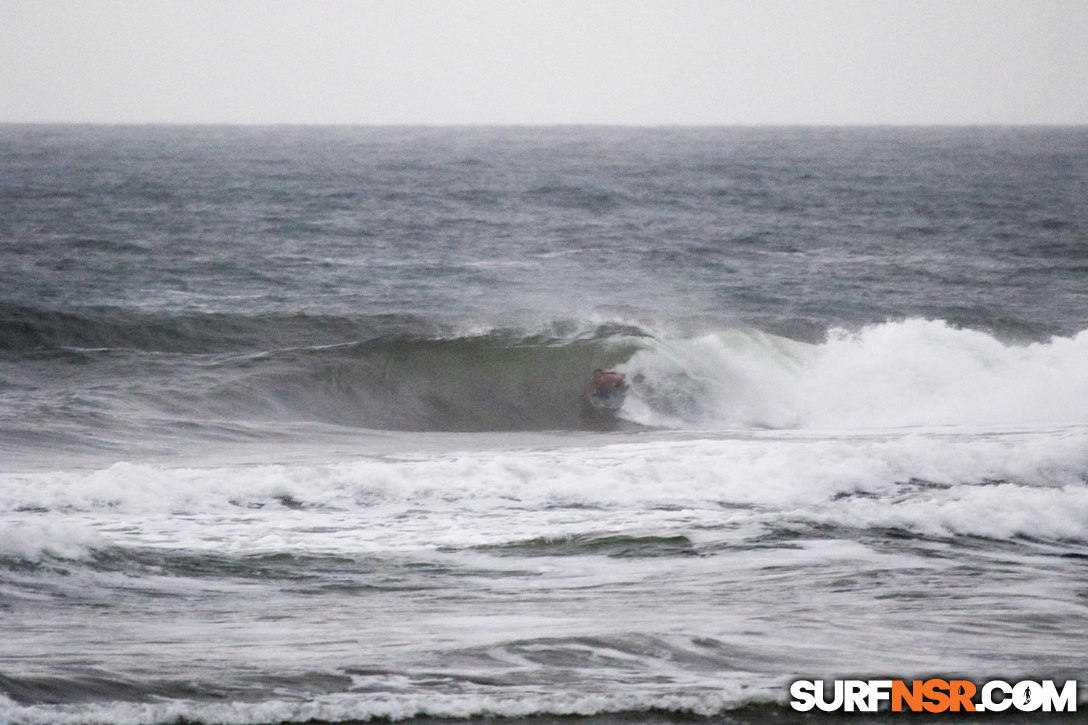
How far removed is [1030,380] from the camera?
647 inches

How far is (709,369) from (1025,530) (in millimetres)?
8301

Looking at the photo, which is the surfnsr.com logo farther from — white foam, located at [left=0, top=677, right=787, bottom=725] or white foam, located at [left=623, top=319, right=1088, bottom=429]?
white foam, located at [left=623, top=319, right=1088, bottom=429]

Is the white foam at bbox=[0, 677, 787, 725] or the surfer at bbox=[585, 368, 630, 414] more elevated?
the white foam at bbox=[0, 677, 787, 725]

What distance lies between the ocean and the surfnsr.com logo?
0.11m

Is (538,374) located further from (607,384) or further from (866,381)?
(866,381)

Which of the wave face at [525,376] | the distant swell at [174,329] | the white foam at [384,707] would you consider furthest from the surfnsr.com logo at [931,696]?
the distant swell at [174,329]

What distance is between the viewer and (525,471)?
1018cm

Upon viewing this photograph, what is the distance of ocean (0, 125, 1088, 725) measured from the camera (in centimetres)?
584

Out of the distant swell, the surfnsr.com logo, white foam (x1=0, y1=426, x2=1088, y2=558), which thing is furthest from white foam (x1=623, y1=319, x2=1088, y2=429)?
the surfnsr.com logo

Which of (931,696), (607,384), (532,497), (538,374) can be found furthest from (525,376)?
(931,696)

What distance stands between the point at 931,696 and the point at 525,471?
5.14 metres

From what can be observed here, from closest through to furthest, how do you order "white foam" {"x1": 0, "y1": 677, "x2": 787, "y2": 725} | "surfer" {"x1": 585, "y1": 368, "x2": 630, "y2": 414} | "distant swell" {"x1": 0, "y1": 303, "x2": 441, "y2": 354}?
"white foam" {"x1": 0, "y1": 677, "x2": 787, "y2": 725}
"surfer" {"x1": 585, "y1": 368, "x2": 630, "y2": 414}
"distant swell" {"x1": 0, "y1": 303, "x2": 441, "y2": 354}

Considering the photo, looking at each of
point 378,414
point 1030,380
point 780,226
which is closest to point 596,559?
point 378,414

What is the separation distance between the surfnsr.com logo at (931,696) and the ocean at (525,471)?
0.11m
